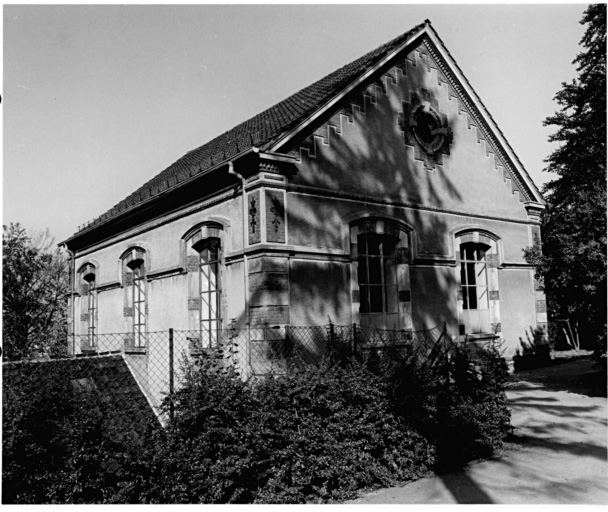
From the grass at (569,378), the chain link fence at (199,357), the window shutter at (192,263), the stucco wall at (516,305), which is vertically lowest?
the grass at (569,378)

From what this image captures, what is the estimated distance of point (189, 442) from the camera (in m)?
6.09

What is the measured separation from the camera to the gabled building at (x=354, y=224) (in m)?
10.1

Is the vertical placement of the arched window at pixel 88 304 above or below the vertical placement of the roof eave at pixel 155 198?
below

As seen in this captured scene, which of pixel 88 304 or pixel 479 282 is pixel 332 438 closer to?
pixel 479 282

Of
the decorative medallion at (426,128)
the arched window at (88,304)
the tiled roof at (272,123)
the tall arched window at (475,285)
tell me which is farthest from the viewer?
the arched window at (88,304)

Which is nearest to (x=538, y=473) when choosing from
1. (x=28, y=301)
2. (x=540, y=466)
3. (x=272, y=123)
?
(x=540, y=466)

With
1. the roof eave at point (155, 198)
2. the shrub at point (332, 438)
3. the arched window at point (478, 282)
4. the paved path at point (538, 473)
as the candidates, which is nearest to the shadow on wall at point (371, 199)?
the arched window at point (478, 282)

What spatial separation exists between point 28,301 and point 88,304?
4.33 meters

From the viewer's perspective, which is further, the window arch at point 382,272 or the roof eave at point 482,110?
the roof eave at point 482,110

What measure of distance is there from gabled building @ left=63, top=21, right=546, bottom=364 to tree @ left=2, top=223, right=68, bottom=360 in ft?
16.7

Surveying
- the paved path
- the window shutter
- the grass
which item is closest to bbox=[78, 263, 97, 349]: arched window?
the window shutter

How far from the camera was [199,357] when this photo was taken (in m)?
9.18

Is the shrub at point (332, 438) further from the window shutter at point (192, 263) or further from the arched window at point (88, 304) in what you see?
the arched window at point (88, 304)

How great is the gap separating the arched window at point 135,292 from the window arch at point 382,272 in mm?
5627
